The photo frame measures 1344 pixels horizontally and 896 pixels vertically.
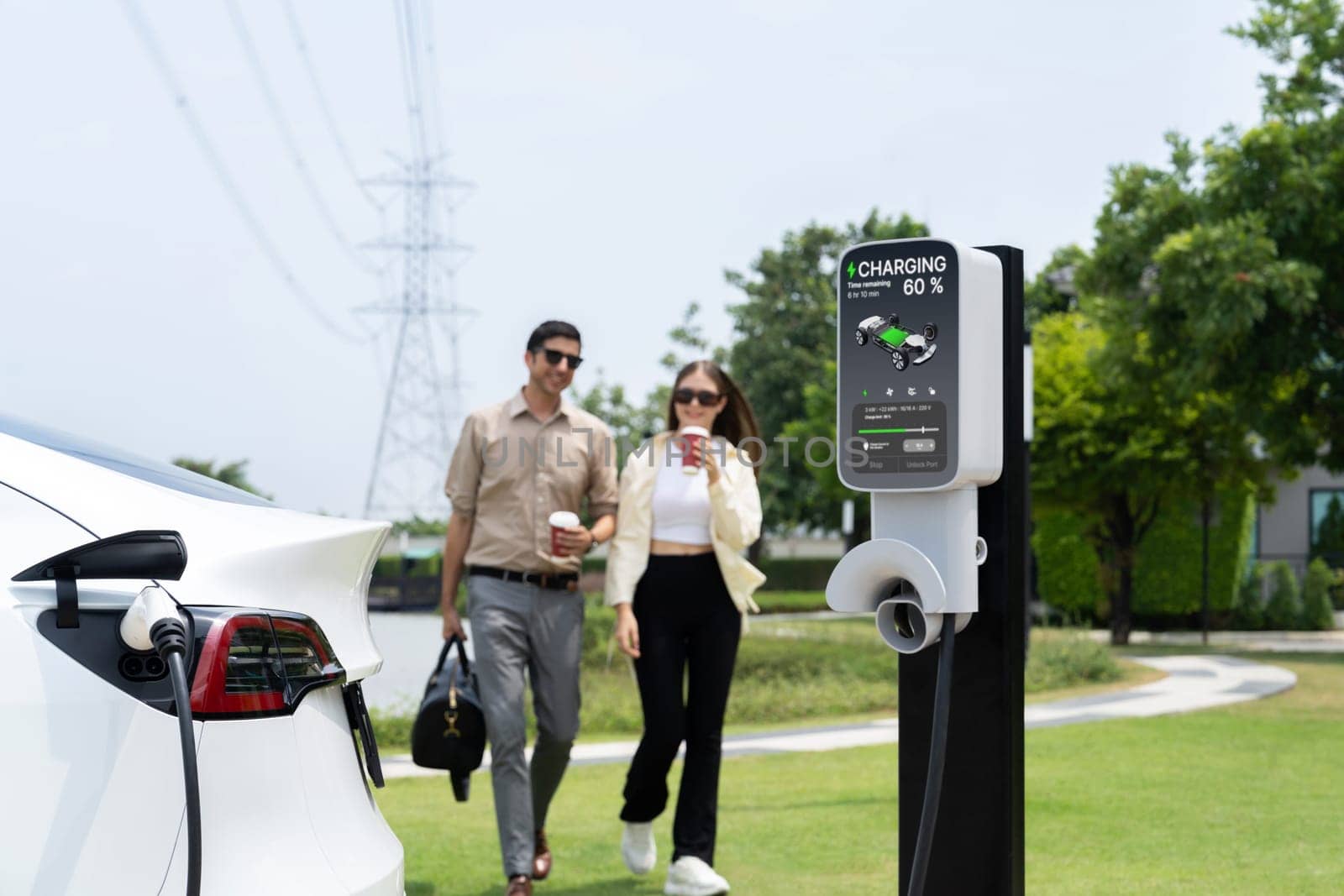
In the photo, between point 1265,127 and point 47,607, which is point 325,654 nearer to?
point 47,607

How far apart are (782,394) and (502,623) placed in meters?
43.6

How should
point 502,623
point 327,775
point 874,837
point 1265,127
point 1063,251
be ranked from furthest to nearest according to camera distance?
point 1063,251
point 1265,127
point 874,837
point 502,623
point 327,775

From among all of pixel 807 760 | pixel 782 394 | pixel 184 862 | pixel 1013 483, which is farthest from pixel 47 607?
pixel 782 394

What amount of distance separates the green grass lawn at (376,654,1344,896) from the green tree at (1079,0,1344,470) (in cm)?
918

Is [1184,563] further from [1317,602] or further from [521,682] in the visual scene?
[521,682]

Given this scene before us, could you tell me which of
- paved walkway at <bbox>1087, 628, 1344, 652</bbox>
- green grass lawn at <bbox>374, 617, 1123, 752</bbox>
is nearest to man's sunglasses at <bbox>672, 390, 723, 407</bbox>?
green grass lawn at <bbox>374, 617, 1123, 752</bbox>

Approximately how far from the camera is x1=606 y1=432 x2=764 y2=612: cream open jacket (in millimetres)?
5555

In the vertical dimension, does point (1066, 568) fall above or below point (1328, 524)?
below

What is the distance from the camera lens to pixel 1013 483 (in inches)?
143

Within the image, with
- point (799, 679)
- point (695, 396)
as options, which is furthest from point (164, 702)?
point (799, 679)

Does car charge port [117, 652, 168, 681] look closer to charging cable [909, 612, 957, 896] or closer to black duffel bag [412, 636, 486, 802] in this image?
charging cable [909, 612, 957, 896]

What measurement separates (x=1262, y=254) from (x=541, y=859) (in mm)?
15187

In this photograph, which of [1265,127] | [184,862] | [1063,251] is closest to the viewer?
[184,862]

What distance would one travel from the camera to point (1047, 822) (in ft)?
23.1
